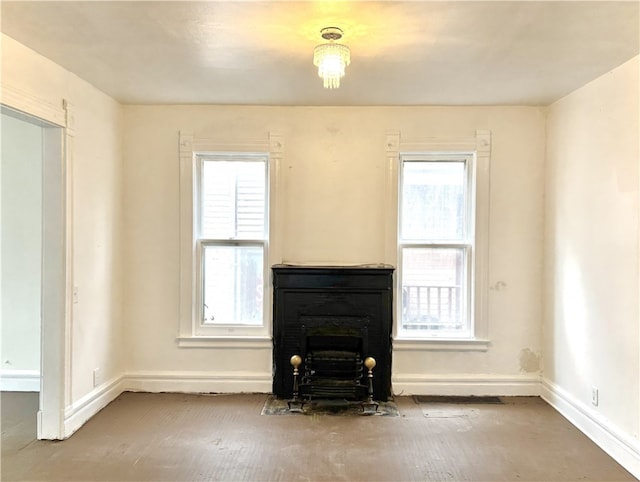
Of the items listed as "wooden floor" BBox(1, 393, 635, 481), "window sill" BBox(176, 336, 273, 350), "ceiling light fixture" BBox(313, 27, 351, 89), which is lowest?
"wooden floor" BBox(1, 393, 635, 481)

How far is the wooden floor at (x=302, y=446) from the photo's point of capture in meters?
2.39

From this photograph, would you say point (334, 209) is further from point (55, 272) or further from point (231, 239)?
point (55, 272)

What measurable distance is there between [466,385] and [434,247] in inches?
46.7

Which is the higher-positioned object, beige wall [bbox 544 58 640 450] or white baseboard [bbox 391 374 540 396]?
beige wall [bbox 544 58 640 450]

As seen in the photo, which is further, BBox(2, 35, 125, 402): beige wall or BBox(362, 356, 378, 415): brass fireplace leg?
BBox(362, 356, 378, 415): brass fireplace leg

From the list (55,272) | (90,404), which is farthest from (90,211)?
(90,404)

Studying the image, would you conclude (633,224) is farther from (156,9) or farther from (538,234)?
(156,9)

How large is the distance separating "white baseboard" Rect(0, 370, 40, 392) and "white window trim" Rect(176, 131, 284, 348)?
1275mm

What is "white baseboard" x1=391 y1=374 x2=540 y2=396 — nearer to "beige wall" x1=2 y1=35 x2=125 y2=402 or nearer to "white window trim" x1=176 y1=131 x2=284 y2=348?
"white window trim" x1=176 y1=131 x2=284 y2=348

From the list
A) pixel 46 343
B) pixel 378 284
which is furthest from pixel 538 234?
pixel 46 343

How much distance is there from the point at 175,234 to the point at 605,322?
10.6 feet

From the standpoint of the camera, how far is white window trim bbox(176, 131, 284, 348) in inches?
141

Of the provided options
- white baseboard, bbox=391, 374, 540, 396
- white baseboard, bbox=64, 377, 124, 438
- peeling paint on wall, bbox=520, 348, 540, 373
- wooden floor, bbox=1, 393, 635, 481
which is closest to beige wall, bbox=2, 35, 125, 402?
white baseboard, bbox=64, 377, 124, 438

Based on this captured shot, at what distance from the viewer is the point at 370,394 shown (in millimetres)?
3396
